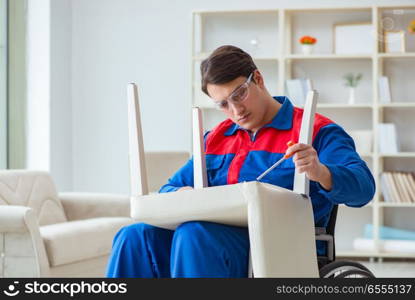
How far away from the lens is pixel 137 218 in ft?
5.70

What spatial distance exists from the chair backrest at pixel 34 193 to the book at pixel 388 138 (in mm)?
2313

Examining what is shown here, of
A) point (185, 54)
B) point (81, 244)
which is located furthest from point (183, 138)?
point (81, 244)

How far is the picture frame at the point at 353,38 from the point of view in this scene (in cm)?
515

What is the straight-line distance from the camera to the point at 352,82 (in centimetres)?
520

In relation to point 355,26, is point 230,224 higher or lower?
lower

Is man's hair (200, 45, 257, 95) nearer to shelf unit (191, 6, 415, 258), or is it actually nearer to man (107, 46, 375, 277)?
man (107, 46, 375, 277)

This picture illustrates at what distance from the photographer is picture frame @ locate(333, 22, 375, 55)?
5148 millimetres

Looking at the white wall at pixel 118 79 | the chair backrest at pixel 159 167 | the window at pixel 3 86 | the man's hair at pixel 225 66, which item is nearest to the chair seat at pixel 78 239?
the chair backrest at pixel 159 167

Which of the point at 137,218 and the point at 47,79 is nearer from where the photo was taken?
the point at 137,218

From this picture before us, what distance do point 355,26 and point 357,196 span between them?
3635mm

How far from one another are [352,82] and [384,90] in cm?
25

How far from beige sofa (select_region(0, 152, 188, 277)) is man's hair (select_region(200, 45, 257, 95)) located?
1563 millimetres

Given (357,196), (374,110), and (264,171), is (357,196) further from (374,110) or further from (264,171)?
(374,110)

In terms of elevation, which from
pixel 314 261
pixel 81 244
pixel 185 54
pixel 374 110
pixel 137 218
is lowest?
pixel 81 244
